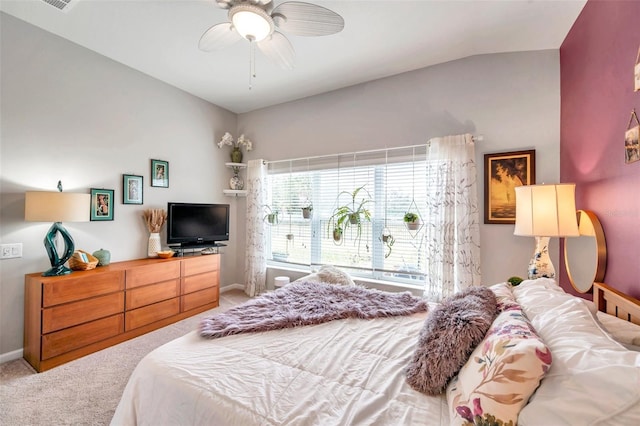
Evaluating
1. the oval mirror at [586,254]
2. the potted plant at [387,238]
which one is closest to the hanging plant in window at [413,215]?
the potted plant at [387,238]

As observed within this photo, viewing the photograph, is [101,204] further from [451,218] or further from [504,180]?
[504,180]

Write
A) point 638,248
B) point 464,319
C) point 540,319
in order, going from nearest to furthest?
1. point 540,319
2. point 464,319
3. point 638,248

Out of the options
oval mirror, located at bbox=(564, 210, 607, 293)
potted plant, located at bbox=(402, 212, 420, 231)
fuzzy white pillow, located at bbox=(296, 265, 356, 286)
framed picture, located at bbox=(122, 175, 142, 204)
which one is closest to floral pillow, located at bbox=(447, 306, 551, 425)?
oval mirror, located at bbox=(564, 210, 607, 293)

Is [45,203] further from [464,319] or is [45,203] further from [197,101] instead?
[464,319]

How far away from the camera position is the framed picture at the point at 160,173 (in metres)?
3.28

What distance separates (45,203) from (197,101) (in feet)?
7.53

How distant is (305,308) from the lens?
68.8 inches

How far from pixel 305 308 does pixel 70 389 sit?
1808mm

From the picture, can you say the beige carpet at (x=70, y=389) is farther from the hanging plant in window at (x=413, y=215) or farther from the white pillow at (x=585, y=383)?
the hanging plant in window at (x=413, y=215)

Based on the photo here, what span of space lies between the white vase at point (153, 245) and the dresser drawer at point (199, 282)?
1.61 ft

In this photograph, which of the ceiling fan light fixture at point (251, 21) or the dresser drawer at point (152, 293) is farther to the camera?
the dresser drawer at point (152, 293)

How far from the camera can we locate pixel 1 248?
219cm

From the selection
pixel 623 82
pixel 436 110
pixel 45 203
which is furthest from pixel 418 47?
pixel 45 203

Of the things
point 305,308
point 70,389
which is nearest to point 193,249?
point 70,389
